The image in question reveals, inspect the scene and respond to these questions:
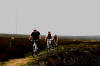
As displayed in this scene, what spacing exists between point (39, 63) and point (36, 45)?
3617 mm

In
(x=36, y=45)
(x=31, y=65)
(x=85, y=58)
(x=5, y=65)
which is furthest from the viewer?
(x=36, y=45)

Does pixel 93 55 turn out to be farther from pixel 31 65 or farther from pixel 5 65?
pixel 5 65

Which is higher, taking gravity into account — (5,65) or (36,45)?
(36,45)

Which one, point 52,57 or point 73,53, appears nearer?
point 52,57

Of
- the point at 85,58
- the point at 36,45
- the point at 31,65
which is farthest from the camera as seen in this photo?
the point at 36,45

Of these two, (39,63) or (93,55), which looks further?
(93,55)

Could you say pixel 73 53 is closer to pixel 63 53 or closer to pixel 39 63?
pixel 63 53

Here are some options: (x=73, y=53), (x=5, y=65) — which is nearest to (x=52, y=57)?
(x=73, y=53)

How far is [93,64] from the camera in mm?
16781

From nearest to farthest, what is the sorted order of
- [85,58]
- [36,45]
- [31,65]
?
[31,65]
[85,58]
[36,45]

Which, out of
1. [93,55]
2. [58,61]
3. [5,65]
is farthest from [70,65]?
[5,65]

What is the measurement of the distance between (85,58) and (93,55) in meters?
1.36

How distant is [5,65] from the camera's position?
16.0 m

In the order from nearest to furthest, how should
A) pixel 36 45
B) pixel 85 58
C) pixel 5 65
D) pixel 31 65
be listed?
pixel 31 65 < pixel 5 65 < pixel 85 58 < pixel 36 45
